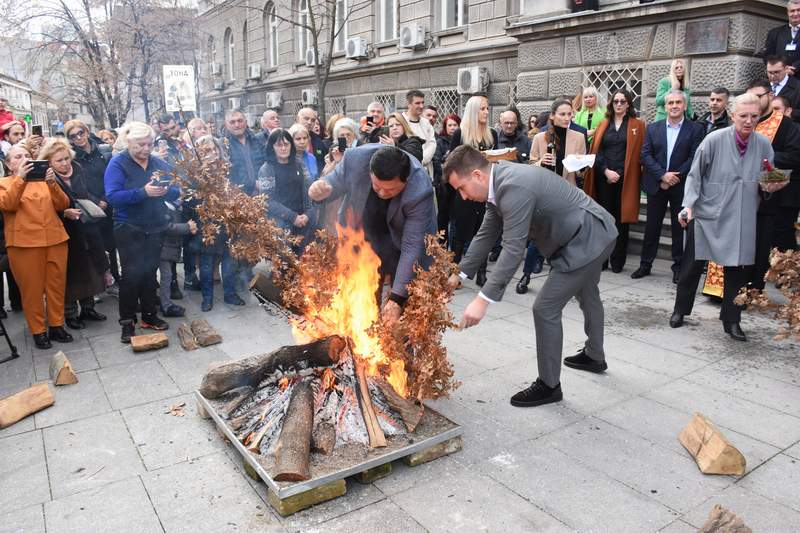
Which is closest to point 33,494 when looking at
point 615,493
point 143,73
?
point 615,493

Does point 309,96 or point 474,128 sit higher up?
point 309,96

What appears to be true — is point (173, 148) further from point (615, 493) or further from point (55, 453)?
point (615, 493)

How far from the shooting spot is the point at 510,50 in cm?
1354

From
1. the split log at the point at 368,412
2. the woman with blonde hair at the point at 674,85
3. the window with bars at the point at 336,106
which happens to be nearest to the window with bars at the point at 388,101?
the window with bars at the point at 336,106

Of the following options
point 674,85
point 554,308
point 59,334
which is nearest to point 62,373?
point 59,334

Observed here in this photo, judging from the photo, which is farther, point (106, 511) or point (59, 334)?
point (59, 334)

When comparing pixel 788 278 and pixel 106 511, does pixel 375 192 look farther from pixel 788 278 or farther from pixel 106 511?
pixel 788 278

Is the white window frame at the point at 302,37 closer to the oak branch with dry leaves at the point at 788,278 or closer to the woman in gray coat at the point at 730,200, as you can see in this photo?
the woman in gray coat at the point at 730,200

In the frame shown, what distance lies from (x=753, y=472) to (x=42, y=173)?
621 cm

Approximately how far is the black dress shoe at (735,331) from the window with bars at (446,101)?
10.3 meters

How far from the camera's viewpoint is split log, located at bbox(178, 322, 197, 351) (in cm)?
595

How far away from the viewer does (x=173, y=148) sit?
850 cm

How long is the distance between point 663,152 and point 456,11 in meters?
9.21

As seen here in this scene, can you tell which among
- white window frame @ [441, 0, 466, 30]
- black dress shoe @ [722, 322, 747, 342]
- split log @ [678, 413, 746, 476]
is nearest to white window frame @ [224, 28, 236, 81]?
white window frame @ [441, 0, 466, 30]
